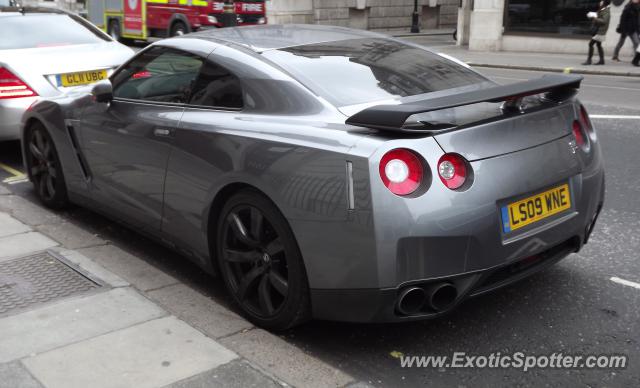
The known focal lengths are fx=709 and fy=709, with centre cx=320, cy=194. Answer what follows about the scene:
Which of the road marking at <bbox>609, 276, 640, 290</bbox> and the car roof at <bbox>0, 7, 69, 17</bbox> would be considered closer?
the road marking at <bbox>609, 276, 640, 290</bbox>

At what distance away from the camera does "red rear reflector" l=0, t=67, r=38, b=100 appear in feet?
23.7

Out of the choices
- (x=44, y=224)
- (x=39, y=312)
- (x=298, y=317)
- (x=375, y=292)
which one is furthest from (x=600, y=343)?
(x=44, y=224)

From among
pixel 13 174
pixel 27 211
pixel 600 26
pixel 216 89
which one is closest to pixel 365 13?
pixel 600 26

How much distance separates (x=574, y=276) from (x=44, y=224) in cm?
388

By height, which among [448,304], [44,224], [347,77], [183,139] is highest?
[347,77]

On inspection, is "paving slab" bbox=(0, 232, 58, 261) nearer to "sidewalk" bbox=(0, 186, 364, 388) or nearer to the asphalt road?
"sidewalk" bbox=(0, 186, 364, 388)

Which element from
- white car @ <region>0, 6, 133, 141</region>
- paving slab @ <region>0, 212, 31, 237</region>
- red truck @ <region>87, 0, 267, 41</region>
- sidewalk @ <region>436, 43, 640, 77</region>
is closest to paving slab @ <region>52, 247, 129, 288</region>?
paving slab @ <region>0, 212, 31, 237</region>

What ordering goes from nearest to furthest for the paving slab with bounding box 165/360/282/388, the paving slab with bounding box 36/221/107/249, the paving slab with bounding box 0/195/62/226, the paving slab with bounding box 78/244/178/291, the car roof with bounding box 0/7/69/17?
the paving slab with bounding box 165/360/282/388
the paving slab with bounding box 78/244/178/291
the paving slab with bounding box 36/221/107/249
the paving slab with bounding box 0/195/62/226
the car roof with bounding box 0/7/69/17

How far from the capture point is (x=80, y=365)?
3.18 m

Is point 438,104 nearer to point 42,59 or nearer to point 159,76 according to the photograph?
point 159,76

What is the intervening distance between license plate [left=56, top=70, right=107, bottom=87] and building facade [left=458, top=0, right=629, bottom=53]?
16.8m

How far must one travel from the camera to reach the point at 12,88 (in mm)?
7227

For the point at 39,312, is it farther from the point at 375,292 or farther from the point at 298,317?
the point at 375,292

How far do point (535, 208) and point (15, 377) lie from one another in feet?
8.07
